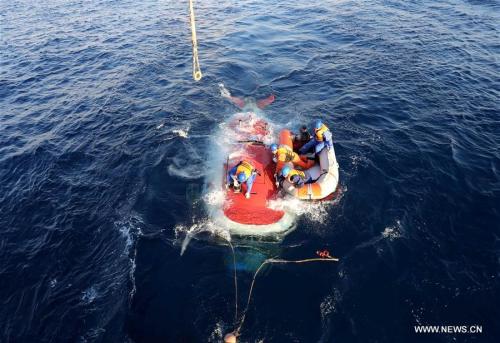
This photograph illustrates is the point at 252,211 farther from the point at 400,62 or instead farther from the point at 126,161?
the point at 400,62

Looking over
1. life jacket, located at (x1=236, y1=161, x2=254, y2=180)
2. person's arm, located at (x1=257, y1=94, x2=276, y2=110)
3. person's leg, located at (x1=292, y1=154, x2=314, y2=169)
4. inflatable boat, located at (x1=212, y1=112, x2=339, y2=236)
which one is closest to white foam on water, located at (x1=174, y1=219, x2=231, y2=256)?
inflatable boat, located at (x1=212, y1=112, x2=339, y2=236)

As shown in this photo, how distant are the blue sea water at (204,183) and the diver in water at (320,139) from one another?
4.89 feet

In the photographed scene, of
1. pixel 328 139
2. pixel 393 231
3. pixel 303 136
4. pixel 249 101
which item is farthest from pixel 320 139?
pixel 249 101

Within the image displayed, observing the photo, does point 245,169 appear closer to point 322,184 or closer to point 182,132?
point 322,184

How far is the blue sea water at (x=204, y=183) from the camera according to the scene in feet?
34.0

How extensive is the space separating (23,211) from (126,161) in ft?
15.3

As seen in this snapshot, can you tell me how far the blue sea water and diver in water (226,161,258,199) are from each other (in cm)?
180

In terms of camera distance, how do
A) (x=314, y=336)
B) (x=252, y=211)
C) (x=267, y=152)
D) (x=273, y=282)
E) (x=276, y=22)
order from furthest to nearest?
(x=276, y=22) → (x=267, y=152) → (x=252, y=211) → (x=273, y=282) → (x=314, y=336)

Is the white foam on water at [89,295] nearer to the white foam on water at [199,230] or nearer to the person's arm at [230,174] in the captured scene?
→ the white foam on water at [199,230]

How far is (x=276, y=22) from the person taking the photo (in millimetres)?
33000

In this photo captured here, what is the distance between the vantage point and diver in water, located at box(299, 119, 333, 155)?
14930 mm

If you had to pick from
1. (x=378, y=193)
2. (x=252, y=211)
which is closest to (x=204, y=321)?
(x=252, y=211)

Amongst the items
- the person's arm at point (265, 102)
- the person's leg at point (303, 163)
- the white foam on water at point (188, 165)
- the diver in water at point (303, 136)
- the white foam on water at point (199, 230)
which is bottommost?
the white foam on water at point (199, 230)

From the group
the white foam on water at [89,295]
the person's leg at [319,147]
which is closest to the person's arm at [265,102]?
the person's leg at [319,147]
